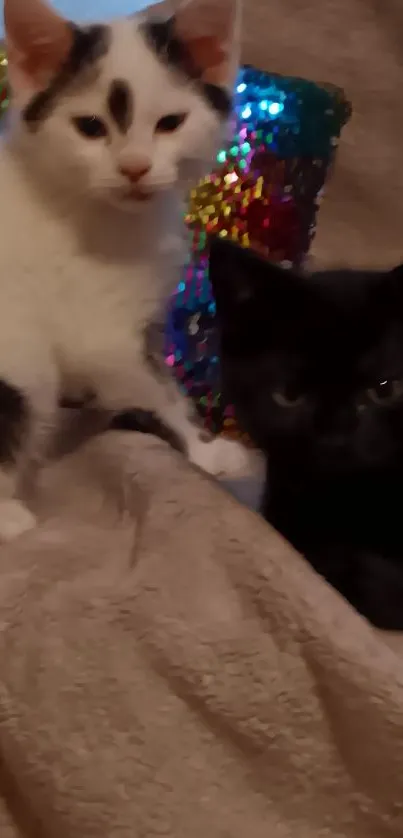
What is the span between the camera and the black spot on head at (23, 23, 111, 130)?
95cm

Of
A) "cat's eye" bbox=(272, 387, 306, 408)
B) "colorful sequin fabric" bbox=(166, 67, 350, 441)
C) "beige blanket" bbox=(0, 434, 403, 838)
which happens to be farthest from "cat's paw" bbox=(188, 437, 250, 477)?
"beige blanket" bbox=(0, 434, 403, 838)

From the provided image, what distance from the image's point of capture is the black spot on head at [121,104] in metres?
0.93

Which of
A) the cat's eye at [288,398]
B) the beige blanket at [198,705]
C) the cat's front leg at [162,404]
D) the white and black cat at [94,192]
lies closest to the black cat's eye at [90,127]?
the white and black cat at [94,192]

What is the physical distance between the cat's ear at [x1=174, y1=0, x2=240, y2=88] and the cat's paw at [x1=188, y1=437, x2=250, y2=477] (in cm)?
44

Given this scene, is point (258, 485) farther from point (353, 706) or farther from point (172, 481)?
point (353, 706)

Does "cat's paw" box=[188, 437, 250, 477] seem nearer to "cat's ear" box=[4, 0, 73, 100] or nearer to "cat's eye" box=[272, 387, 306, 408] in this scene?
"cat's eye" box=[272, 387, 306, 408]

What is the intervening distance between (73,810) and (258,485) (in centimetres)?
48

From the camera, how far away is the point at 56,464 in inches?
39.6

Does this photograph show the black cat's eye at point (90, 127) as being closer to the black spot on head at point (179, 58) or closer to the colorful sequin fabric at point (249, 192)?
the black spot on head at point (179, 58)

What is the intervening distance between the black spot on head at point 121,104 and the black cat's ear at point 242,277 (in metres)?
0.17

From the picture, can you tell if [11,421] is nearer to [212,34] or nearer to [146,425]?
[146,425]

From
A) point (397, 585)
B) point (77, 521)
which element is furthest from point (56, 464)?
point (397, 585)

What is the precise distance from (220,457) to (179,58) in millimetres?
480

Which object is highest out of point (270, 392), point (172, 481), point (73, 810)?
point (270, 392)
